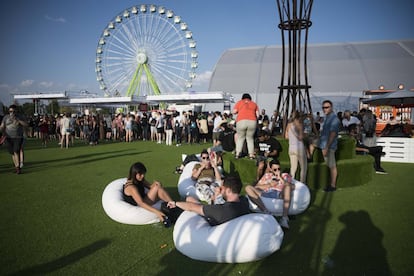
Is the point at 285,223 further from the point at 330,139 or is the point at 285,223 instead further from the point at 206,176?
the point at 330,139

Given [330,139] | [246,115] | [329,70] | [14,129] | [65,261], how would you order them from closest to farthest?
[65,261] < [330,139] < [246,115] < [14,129] < [329,70]

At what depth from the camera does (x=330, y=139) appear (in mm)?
5953

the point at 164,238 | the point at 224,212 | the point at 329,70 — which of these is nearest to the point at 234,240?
the point at 224,212

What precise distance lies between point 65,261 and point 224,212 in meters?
1.80

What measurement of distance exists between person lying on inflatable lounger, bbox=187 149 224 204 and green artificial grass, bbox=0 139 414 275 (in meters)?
0.64

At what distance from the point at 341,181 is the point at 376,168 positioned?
97.8 inches

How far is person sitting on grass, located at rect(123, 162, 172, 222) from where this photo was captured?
13.9ft

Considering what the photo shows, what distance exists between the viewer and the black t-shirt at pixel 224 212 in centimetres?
339

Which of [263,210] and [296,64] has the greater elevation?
[296,64]

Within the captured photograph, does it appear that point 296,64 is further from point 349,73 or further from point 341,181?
point 349,73

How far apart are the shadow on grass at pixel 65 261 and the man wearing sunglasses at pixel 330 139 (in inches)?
177

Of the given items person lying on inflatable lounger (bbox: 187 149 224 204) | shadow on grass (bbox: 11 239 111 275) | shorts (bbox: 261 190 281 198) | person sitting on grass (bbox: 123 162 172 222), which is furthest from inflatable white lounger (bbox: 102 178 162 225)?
shorts (bbox: 261 190 281 198)

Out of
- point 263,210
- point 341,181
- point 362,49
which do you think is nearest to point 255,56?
point 362,49

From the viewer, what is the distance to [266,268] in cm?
311
